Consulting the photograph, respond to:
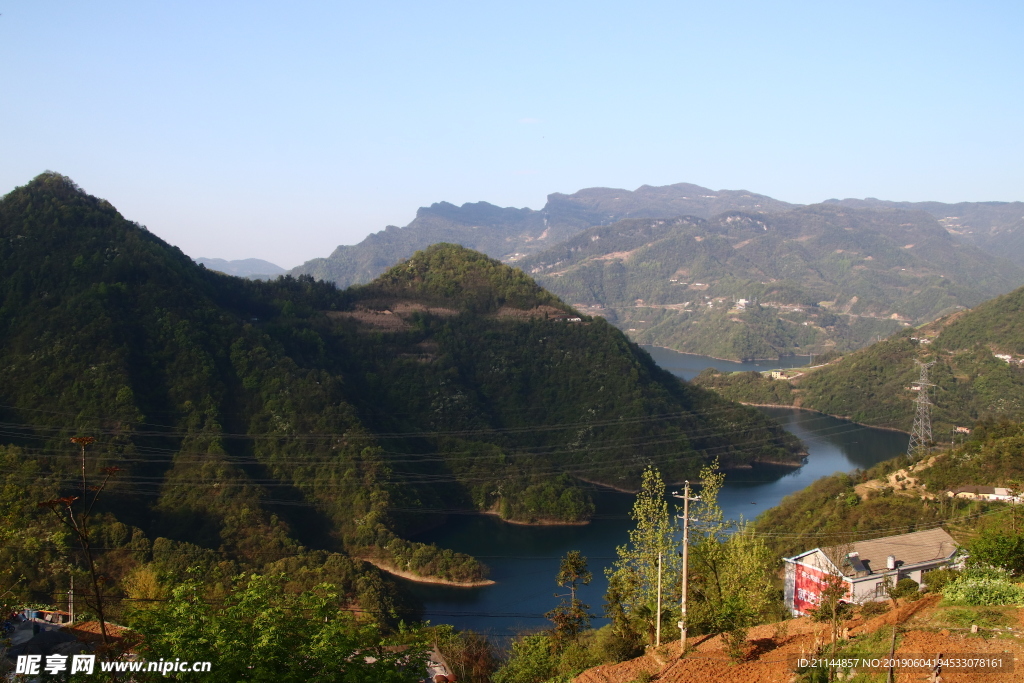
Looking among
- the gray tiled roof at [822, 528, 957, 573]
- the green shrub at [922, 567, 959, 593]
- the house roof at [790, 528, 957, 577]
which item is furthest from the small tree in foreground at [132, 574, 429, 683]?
the gray tiled roof at [822, 528, 957, 573]

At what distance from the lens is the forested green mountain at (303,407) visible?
34.9 metres

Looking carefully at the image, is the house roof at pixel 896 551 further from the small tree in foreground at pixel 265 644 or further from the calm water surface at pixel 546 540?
the small tree in foreground at pixel 265 644

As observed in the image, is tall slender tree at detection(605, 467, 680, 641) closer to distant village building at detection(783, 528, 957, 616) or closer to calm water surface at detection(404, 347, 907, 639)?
distant village building at detection(783, 528, 957, 616)

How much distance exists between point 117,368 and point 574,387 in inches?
1231

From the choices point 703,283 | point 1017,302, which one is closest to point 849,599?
point 1017,302

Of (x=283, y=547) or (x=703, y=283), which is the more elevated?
(x=703, y=283)

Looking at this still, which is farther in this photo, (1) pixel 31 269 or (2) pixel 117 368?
(1) pixel 31 269

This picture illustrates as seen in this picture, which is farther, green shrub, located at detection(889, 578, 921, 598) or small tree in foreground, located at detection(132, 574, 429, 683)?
green shrub, located at detection(889, 578, 921, 598)

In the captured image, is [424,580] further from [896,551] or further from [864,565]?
[896,551]

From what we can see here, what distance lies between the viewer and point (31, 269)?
4494 centimetres

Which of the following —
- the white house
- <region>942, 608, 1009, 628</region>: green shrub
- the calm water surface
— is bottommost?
the calm water surface

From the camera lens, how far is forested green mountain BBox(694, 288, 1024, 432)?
7231 cm

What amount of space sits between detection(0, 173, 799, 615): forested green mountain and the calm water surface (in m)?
1.32

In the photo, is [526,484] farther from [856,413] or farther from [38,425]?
[856,413]
